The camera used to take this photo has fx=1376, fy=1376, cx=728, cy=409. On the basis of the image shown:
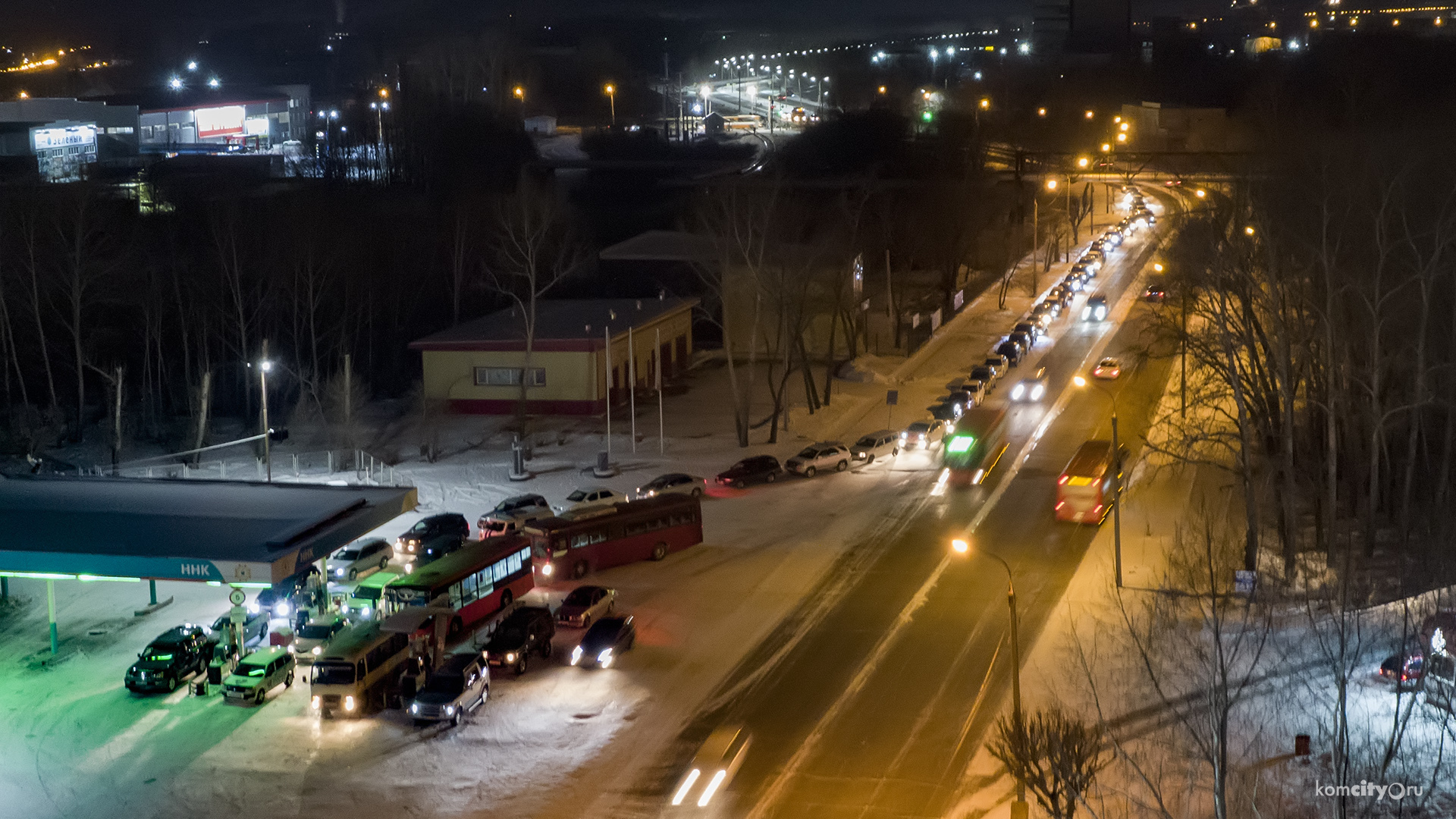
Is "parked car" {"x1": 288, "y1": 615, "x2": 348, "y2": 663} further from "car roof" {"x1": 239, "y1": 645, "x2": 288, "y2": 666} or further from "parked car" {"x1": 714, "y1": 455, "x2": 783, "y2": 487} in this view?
"parked car" {"x1": 714, "y1": 455, "x2": 783, "y2": 487}

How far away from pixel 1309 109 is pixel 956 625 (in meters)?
49.8

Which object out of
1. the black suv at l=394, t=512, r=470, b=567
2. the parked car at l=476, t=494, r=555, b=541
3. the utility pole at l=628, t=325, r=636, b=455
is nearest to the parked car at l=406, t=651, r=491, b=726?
the black suv at l=394, t=512, r=470, b=567

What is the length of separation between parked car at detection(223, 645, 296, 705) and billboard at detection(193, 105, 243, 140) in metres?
85.8

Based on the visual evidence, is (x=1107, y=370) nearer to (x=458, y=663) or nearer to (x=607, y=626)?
(x=607, y=626)

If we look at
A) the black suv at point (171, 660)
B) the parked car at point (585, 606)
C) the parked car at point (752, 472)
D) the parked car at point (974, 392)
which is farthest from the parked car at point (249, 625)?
the parked car at point (974, 392)

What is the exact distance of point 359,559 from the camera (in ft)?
96.6

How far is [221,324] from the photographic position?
5219cm

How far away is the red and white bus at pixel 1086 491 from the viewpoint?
1216 inches

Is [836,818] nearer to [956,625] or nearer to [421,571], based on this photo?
[956,625]

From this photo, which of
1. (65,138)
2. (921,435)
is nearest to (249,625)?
(921,435)

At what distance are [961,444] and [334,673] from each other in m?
19.5

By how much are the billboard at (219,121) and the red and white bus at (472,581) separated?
270 ft

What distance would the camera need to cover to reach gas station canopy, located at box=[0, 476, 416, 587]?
2369cm

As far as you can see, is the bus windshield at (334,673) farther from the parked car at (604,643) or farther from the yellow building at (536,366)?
the yellow building at (536,366)
